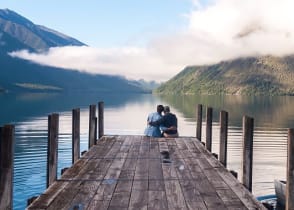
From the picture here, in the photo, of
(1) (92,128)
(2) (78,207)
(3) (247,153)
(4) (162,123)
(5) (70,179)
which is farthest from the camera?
(4) (162,123)

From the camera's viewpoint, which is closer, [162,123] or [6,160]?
[6,160]

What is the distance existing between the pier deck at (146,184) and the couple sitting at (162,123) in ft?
15.5

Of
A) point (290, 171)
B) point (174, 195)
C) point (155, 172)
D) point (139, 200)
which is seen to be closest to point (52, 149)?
point (155, 172)

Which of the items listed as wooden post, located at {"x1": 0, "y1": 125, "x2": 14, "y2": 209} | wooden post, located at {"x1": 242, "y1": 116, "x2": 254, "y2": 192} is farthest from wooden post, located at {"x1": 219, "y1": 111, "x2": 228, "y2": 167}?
wooden post, located at {"x1": 0, "y1": 125, "x2": 14, "y2": 209}

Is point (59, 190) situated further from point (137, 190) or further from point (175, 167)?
point (175, 167)

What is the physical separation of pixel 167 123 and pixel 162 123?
0.25 meters

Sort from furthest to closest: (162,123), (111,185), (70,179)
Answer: (162,123) → (70,179) → (111,185)

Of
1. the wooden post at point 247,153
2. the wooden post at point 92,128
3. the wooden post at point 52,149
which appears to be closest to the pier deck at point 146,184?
the wooden post at point 52,149

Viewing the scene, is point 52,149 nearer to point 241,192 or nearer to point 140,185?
point 140,185

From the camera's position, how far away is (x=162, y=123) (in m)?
20.0

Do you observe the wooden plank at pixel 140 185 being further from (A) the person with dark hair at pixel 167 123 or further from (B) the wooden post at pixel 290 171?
(A) the person with dark hair at pixel 167 123

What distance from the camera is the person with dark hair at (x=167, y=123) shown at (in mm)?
19638

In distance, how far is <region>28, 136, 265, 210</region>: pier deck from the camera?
8.23 m

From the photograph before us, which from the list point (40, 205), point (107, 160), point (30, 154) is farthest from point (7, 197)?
point (30, 154)
